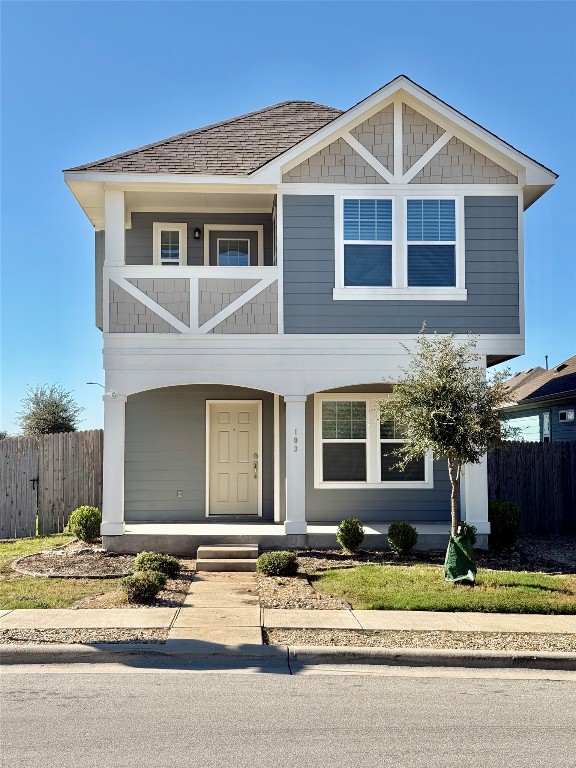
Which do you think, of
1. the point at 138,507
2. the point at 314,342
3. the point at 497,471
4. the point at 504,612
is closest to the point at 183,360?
the point at 314,342

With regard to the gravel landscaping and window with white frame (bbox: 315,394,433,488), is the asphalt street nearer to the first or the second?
the gravel landscaping

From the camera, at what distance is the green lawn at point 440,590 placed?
9648 mm

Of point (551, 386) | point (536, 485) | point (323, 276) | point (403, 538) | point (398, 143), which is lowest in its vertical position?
point (403, 538)

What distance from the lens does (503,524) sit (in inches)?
550

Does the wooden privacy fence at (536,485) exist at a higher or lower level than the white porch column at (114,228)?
lower

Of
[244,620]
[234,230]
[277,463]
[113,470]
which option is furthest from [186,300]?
[244,620]

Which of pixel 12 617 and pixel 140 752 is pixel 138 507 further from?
pixel 140 752

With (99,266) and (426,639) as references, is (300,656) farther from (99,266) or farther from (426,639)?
(99,266)

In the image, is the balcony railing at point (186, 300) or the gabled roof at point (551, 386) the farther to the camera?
the gabled roof at point (551, 386)

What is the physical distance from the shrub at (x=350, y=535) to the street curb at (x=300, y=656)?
5360mm

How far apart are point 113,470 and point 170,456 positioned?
2.16 m

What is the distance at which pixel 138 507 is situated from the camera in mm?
15219

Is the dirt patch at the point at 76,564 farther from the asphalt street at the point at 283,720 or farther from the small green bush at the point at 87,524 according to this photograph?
the asphalt street at the point at 283,720

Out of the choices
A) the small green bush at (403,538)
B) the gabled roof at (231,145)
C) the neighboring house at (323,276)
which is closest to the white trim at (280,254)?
the neighboring house at (323,276)
